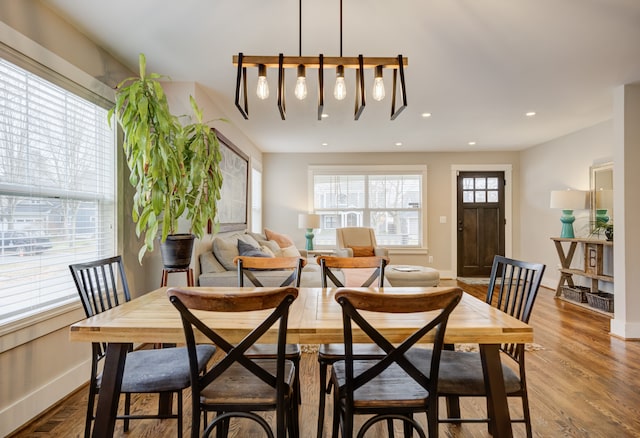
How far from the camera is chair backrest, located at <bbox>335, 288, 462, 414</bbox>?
1.17 metres

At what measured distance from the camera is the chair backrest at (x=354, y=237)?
19.4 feet

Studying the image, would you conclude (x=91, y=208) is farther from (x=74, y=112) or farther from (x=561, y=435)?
(x=561, y=435)

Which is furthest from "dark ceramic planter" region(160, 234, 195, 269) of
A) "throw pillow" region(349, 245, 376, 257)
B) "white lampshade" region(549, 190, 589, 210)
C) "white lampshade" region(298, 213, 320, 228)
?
"white lampshade" region(549, 190, 589, 210)

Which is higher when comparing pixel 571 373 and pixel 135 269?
pixel 135 269

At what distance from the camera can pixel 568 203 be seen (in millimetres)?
4910

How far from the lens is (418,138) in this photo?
5.79 metres

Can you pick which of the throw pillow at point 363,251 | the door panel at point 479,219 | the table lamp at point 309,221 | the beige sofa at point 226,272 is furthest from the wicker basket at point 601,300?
the table lamp at point 309,221

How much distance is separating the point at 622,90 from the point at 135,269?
489cm

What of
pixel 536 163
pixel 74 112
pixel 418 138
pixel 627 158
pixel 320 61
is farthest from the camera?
pixel 536 163

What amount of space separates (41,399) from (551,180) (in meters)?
6.76

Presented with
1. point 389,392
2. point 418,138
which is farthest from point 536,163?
point 389,392

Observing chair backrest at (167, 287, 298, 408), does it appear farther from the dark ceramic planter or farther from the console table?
the console table

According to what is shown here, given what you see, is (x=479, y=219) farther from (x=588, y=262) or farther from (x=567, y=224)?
(x=588, y=262)

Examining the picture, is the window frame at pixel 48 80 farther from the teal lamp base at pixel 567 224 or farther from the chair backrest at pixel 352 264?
the teal lamp base at pixel 567 224
